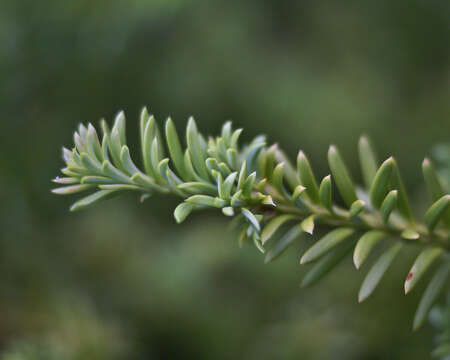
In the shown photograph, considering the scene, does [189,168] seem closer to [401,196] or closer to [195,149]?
[195,149]

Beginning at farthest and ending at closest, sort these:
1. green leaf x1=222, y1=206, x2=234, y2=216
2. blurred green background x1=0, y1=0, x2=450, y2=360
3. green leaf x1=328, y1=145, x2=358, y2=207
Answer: blurred green background x1=0, y1=0, x2=450, y2=360 → green leaf x1=328, y1=145, x2=358, y2=207 → green leaf x1=222, y1=206, x2=234, y2=216

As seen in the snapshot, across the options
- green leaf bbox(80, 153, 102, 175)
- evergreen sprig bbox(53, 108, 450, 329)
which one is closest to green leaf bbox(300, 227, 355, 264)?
evergreen sprig bbox(53, 108, 450, 329)

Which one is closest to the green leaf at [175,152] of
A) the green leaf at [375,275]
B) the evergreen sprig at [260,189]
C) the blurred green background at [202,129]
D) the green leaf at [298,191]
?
the evergreen sprig at [260,189]

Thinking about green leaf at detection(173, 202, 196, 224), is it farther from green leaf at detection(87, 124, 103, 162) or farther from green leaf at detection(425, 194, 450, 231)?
green leaf at detection(425, 194, 450, 231)

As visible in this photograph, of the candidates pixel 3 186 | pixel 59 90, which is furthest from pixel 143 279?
pixel 59 90

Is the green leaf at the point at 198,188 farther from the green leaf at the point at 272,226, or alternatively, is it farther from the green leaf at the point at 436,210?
the green leaf at the point at 436,210

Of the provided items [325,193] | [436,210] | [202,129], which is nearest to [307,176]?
[325,193]
